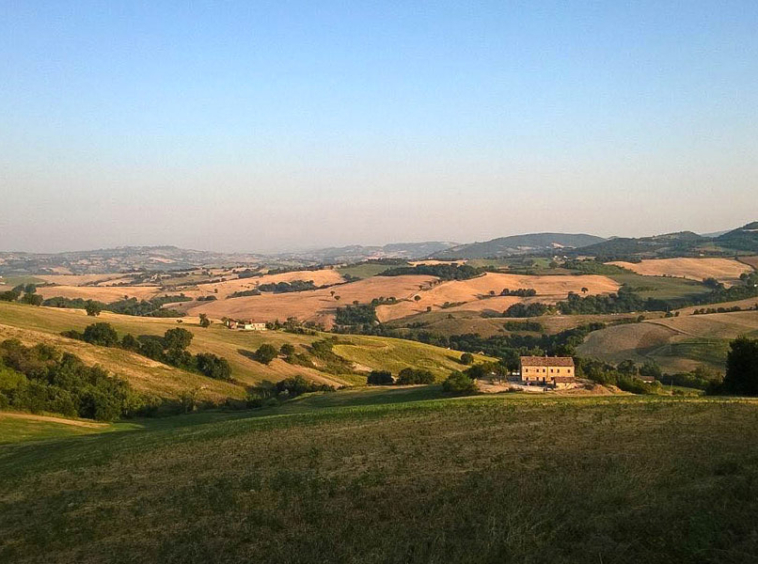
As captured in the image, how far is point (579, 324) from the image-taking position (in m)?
162

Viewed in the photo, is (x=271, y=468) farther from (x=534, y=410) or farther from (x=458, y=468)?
(x=534, y=410)

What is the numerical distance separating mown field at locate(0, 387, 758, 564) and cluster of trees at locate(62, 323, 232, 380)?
5447 centimetres

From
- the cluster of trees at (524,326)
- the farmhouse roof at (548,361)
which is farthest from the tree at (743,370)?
the cluster of trees at (524,326)

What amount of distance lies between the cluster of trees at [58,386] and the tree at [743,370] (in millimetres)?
64021

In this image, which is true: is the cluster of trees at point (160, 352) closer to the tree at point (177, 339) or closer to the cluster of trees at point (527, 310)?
the tree at point (177, 339)

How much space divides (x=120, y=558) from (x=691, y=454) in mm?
18594

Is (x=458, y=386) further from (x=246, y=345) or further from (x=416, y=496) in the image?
(x=246, y=345)

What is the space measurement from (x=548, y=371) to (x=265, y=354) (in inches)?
2006

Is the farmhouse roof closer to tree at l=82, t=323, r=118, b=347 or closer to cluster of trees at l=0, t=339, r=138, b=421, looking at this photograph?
cluster of trees at l=0, t=339, r=138, b=421

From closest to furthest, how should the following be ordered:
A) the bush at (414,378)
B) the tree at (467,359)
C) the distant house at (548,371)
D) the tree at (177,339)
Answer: the distant house at (548,371), the bush at (414,378), the tree at (177,339), the tree at (467,359)

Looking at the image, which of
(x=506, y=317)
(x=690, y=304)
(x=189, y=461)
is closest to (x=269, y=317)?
(x=506, y=317)

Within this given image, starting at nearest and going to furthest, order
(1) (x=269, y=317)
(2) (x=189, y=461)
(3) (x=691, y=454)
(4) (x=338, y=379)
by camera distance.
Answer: (3) (x=691, y=454), (2) (x=189, y=461), (4) (x=338, y=379), (1) (x=269, y=317)

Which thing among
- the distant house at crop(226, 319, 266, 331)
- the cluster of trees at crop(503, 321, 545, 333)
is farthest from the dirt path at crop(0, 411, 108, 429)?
the cluster of trees at crop(503, 321, 545, 333)

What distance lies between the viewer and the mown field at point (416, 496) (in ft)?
40.7
